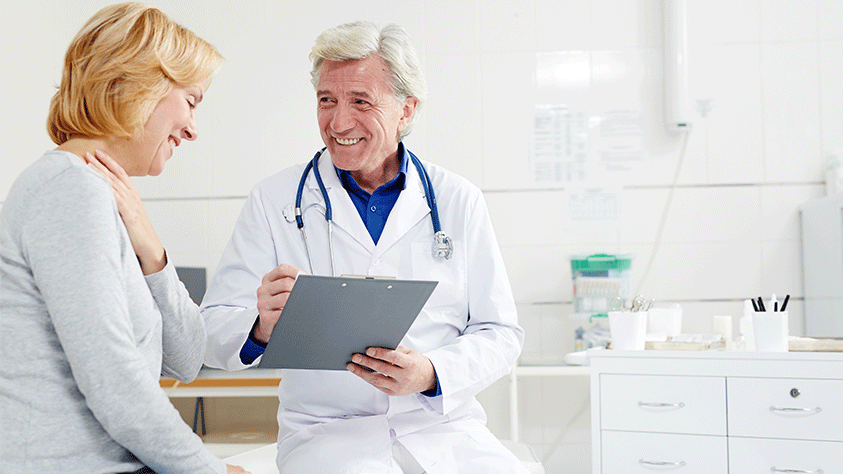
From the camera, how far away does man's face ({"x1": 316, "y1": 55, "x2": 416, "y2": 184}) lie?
1.59 metres

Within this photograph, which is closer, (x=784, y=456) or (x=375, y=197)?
(x=375, y=197)

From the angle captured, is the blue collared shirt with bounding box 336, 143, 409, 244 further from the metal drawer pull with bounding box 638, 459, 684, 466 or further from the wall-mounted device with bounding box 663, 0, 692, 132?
the wall-mounted device with bounding box 663, 0, 692, 132

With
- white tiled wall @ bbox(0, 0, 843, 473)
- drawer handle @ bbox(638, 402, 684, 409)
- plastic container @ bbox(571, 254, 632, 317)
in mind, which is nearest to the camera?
drawer handle @ bbox(638, 402, 684, 409)

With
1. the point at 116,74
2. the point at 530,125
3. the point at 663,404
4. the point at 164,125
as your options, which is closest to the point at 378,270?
the point at 164,125

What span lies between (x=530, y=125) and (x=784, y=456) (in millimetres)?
1516

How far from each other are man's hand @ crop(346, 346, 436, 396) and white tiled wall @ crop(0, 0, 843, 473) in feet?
4.43

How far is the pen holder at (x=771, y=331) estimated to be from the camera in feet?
6.09

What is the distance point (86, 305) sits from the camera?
0.85 m

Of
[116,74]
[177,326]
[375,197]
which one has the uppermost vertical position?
[116,74]

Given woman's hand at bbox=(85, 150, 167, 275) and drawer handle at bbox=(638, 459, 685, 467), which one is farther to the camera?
drawer handle at bbox=(638, 459, 685, 467)

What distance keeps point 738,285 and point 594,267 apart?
608mm

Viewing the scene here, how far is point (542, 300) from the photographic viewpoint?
2.78 m

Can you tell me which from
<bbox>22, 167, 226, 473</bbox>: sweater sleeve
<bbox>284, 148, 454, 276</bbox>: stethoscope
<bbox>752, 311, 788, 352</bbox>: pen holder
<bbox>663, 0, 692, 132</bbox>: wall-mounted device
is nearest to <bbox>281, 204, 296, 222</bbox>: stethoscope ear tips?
<bbox>284, 148, 454, 276</bbox>: stethoscope

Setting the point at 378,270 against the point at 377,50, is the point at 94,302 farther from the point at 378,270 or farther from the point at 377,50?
the point at 377,50
